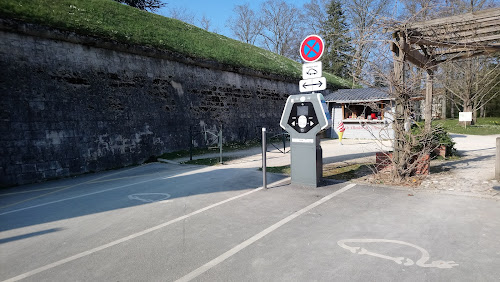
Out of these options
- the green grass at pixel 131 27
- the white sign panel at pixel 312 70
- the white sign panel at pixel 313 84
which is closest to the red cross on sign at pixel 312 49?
the white sign panel at pixel 312 70

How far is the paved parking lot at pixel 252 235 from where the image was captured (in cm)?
291

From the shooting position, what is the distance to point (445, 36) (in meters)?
7.52

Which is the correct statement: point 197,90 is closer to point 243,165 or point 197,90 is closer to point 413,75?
point 243,165

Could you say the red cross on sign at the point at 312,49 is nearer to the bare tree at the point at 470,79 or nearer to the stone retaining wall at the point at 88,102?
the stone retaining wall at the point at 88,102

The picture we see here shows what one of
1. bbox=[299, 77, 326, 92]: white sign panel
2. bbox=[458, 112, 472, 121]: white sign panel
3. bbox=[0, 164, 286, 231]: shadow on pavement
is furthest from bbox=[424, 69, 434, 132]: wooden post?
bbox=[458, 112, 472, 121]: white sign panel

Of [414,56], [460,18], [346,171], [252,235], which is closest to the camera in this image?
[252,235]

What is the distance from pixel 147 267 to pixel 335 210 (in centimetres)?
287

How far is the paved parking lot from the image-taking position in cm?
291

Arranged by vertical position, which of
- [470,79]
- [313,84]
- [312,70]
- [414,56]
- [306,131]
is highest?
[470,79]

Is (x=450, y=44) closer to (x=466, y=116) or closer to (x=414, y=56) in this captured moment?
(x=414, y=56)

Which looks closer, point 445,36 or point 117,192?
point 117,192

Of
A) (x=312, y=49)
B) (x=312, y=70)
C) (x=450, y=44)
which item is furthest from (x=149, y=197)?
(x=450, y=44)

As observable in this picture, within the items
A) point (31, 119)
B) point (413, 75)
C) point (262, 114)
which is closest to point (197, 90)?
point (262, 114)

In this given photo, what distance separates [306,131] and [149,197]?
3.34 m
